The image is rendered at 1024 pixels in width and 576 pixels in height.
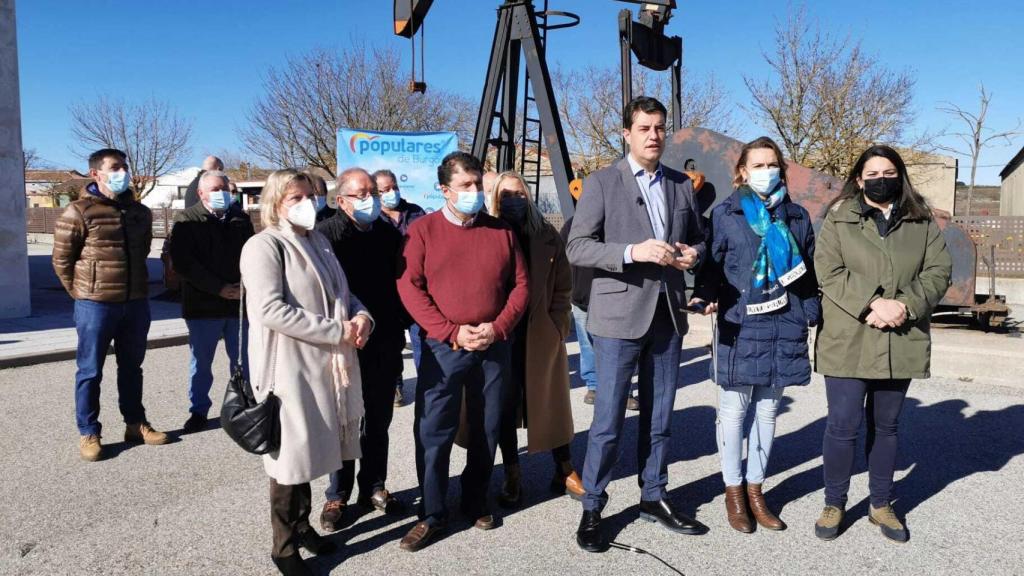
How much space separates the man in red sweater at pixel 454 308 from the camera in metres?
3.39

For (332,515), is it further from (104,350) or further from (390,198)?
(104,350)

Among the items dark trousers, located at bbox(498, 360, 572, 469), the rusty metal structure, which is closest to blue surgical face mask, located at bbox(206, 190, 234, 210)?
dark trousers, located at bbox(498, 360, 572, 469)

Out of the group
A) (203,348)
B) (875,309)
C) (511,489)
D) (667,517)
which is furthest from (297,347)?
(875,309)

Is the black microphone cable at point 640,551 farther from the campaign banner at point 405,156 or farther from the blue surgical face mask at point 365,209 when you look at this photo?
the campaign banner at point 405,156

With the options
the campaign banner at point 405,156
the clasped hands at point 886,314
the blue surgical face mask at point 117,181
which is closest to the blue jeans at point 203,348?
the blue surgical face mask at point 117,181

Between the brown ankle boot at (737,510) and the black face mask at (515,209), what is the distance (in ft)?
5.98

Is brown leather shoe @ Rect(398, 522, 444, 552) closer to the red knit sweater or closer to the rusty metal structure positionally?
the red knit sweater

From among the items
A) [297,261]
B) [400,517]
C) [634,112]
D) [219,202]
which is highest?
[634,112]

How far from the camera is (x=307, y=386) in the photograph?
3.08m

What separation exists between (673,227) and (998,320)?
8.53 meters

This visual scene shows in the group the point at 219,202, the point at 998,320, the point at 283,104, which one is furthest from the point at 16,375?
the point at 283,104

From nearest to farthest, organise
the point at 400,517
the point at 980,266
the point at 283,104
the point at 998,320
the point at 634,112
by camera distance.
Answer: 1. the point at 634,112
2. the point at 400,517
3. the point at 998,320
4. the point at 980,266
5. the point at 283,104

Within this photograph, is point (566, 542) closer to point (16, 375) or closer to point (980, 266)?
point (16, 375)

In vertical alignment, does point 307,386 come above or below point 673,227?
below
